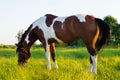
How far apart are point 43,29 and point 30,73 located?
2.97 m

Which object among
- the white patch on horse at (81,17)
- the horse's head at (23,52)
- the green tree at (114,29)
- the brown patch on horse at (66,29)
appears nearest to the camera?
the white patch on horse at (81,17)

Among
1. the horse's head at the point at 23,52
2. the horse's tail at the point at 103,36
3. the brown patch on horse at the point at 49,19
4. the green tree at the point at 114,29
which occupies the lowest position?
the green tree at the point at 114,29

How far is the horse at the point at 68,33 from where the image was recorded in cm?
1014

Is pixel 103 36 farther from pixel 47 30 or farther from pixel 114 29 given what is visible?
pixel 114 29

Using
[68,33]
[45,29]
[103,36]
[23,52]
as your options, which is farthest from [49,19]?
[103,36]

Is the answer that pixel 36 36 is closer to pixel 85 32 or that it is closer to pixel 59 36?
pixel 59 36

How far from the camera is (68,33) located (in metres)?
10.7

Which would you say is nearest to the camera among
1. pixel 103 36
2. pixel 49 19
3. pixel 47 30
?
pixel 103 36

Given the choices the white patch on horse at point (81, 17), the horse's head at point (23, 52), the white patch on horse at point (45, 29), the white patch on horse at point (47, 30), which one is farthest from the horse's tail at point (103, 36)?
the horse's head at point (23, 52)

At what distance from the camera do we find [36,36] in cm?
1210

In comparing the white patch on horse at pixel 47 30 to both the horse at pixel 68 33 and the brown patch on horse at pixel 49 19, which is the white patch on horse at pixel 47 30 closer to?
the horse at pixel 68 33

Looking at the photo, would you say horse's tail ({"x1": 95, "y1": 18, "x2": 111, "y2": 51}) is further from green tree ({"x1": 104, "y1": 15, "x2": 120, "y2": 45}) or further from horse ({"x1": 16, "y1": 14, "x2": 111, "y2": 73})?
green tree ({"x1": 104, "y1": 15, "x2": 120, "y2": 45})

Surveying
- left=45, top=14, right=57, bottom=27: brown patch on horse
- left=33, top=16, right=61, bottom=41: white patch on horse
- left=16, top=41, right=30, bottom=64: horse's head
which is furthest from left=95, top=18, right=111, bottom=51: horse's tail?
left=16, top=41, right=30, bottom=64: horse's head

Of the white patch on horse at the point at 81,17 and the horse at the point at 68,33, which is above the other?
the white patch on horse at the point at 81,17
